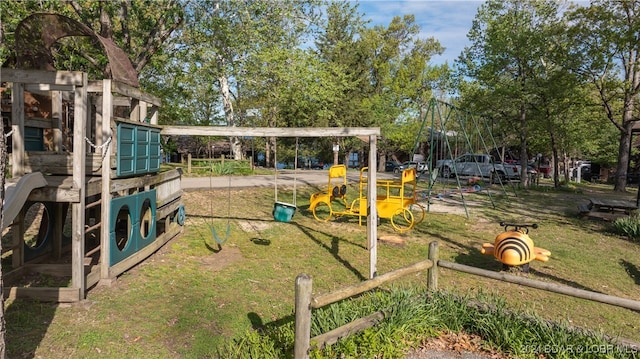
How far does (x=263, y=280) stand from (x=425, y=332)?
2.89 m

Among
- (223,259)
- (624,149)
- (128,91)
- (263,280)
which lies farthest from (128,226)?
(624,149)

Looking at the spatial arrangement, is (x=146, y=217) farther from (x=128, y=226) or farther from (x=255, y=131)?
(x=255, y=131)

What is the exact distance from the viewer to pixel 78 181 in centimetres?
497

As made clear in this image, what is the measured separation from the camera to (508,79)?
23062 millimetres

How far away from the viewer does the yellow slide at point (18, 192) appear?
4.18m

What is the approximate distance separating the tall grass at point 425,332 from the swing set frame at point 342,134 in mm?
1676

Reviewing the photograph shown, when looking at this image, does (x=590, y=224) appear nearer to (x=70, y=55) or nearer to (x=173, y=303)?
(x=173, y=303)

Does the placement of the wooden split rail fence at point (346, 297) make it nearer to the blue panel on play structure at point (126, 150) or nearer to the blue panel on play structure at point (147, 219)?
the blue panel on play structure at point (126, 150)

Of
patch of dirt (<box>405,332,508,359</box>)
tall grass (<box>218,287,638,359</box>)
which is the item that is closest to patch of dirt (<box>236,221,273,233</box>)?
tall grass (<box>218,287,638,359</box>)

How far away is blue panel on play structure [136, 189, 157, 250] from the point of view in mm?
6840

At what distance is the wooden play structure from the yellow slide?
1 cm

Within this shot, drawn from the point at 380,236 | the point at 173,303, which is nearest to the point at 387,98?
the point at 380,236

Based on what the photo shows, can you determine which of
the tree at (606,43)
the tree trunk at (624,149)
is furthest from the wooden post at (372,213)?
the tree trunk at (624,149)

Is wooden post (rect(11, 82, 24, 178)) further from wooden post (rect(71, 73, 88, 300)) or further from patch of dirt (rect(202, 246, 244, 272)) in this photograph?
patch of dirt (rect(202, 246, 244, 272))
